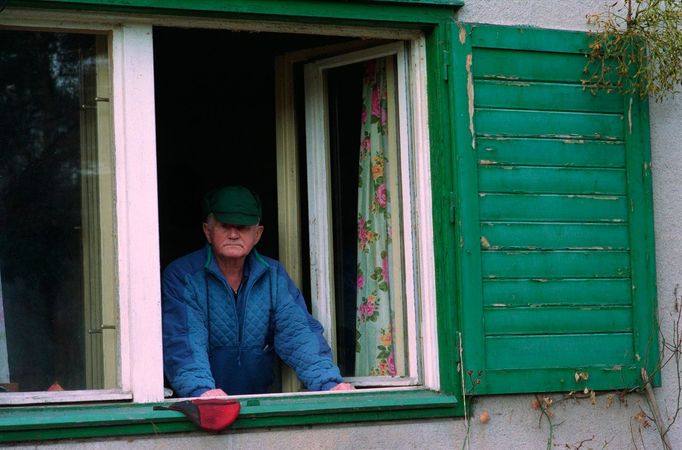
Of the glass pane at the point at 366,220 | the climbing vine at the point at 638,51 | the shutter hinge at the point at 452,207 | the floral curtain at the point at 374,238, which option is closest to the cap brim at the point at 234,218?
the glass pane at the point at 366,220

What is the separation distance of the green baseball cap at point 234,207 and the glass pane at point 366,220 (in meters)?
0.38

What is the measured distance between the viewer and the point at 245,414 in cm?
454

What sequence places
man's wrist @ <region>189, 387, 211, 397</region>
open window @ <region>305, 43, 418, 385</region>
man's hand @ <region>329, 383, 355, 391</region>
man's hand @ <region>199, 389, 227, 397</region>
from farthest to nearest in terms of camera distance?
open window @ <region>305, 43, 418, 385</region>
man's hand @ <region>329, 383, 355, 391</region>
man's wrist @ <region>189, 387, 211, 397</region>
man's hand @ <region>199, 389, 227, 397</region>

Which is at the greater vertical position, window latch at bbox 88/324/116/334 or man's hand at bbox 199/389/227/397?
window latch at bbox 88/324/116/334

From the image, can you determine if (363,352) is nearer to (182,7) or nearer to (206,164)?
(182,7)

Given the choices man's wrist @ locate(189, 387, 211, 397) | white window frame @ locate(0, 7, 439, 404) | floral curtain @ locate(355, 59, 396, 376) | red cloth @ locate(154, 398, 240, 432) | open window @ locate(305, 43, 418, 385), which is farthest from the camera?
floral curtain @ locate(355, 59, 396, 376)

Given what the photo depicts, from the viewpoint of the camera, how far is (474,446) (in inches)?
191

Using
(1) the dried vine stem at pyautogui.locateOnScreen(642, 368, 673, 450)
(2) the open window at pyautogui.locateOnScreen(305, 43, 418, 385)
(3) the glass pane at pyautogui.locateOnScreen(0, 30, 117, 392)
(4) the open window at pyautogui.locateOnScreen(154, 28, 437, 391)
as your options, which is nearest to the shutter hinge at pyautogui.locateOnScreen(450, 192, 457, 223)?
(4) the open window at pyautogui.locateOnScreen(154, 28, 437, 391)

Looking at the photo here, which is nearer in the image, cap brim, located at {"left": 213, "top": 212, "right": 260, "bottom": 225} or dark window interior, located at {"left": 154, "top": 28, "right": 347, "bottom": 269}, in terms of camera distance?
cap brim, located at {"left": 213, "top": 212, "right": 260, "bottom": 225}

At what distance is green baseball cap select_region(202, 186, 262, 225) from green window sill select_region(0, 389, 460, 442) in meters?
1.05

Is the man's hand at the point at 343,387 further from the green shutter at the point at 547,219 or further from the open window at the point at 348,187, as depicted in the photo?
the green shutter at the point at 547,219

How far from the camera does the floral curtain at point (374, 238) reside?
5207 mm

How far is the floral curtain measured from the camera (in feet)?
17.1

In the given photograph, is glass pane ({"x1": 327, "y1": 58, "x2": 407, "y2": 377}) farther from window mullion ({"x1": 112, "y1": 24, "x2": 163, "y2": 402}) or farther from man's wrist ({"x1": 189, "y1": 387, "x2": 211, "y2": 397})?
window mullion ({"x1": 112, "y1": 24, "x2": 163, "y2": 402})
